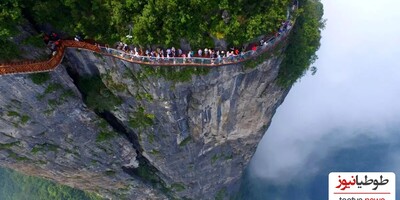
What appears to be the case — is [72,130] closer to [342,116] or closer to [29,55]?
[29,55]

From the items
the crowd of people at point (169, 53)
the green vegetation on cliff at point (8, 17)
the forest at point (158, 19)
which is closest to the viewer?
the green vegetation on cliff at point (8, 17)

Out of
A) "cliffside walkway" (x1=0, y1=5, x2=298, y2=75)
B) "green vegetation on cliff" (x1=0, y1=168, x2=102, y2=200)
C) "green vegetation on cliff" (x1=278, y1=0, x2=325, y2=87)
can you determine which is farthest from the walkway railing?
"green vegetation on cliff" (x1=0, y1=168, x2=102, y2=200)

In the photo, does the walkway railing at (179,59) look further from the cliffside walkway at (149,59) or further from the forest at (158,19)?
the forest at (158,19)

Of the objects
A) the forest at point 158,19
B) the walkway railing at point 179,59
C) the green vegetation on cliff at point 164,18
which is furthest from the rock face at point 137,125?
the green vegetation on cliff at point 164,18

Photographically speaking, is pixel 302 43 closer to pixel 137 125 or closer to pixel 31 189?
pixel 137 125

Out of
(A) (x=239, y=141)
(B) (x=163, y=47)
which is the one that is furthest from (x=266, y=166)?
(B) (x=163, y=47)
